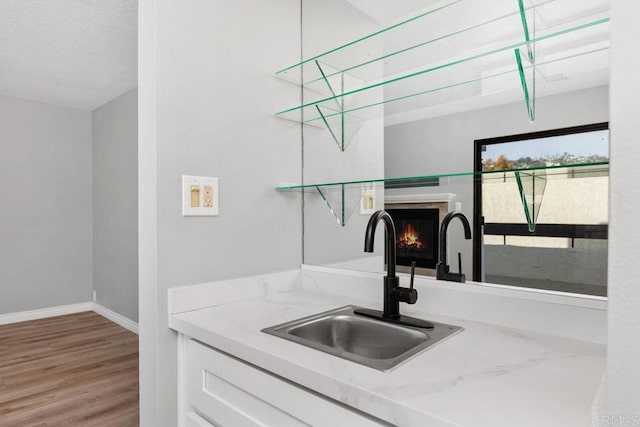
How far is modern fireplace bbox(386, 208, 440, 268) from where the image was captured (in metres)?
1.30

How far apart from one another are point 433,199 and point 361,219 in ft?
1.16

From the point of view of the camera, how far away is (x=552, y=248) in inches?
42.4

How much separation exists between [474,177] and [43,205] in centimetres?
458

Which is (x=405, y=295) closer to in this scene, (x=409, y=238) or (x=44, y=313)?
(x=409, y=238)

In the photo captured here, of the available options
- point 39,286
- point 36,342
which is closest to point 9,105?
point 39,286

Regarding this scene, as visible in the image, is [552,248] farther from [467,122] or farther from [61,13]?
[61,13]

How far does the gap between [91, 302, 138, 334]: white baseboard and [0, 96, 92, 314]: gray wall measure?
24 centimetres

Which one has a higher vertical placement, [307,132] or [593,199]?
[307,132]

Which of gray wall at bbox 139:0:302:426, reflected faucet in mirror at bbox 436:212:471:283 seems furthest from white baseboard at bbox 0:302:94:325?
reflected faucet in mirror at bbox 436:212:471:283

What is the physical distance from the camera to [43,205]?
4.19m

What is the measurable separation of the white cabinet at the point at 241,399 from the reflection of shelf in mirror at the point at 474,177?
Result: 2.37 feet

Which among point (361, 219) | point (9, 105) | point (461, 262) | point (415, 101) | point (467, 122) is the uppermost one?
point (9, 105)

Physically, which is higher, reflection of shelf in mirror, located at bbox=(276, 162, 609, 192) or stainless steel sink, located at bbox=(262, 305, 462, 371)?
reflection of shelf in mirror, located at bbox=(276, 162, 609, 192)

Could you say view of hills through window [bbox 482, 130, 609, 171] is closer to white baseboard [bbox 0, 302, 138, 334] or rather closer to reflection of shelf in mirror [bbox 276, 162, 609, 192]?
reflection of shelf in mirror [bbox 276, 162, 609, 192]
